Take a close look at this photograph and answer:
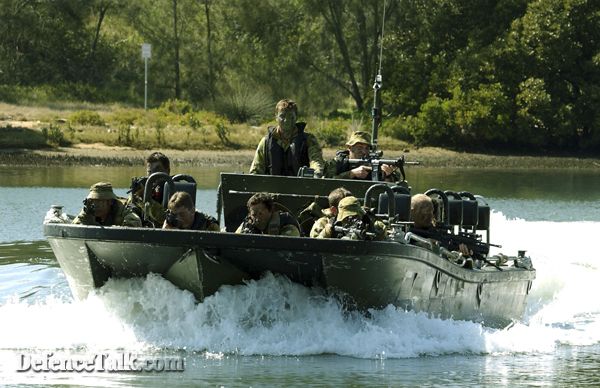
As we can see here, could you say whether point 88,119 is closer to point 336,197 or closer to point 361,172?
point 361,172

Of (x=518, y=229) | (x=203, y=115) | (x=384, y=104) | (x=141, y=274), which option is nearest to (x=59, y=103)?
(x=203, y=115)

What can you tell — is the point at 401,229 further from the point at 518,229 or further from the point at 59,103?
the point at 59,103

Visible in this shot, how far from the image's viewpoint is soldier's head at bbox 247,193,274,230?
1278 cm

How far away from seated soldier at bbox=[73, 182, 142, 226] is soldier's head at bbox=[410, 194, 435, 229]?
8.27 feet

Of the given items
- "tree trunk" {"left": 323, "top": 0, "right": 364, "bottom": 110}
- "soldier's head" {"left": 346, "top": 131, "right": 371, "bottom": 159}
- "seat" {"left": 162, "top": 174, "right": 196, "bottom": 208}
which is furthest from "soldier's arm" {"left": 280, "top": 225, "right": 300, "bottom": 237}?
"tree trunk" {"left": 323, "top": 0, "right": 364, "bottom": 110}

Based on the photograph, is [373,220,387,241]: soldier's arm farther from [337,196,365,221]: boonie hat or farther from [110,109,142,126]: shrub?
[110,109,142,126]: shrub

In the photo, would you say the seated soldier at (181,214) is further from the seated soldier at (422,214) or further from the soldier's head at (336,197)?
the seated soldier at (422,214)

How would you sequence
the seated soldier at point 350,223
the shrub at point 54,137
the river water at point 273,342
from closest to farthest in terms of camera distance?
the river water at point 273,342
the seated soldier at point 350,223
the shrub at point 54,137

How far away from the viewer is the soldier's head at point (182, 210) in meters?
12.9

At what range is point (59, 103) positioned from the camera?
43.4 metres

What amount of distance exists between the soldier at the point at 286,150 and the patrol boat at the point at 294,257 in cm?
105

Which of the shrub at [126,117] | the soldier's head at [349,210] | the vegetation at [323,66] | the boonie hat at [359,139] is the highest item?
the vegetation at [323,66]

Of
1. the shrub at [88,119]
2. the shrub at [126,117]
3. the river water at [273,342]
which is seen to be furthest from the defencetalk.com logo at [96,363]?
the shrub at [126,117]

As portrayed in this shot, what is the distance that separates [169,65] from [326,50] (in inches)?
192
